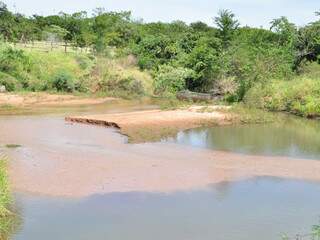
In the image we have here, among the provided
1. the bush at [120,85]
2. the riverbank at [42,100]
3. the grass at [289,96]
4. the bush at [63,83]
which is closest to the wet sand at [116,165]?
the riverbank at [42,100]

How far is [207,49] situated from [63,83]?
12.5 metres

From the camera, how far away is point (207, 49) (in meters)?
44.8

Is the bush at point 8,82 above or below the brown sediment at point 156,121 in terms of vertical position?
above

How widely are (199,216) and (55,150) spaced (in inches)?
355

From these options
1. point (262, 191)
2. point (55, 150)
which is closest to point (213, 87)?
point (55, 150)

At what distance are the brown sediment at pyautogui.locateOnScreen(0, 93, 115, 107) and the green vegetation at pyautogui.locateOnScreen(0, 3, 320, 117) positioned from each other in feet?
8.55

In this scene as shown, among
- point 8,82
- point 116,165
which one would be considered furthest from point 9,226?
point 8,82

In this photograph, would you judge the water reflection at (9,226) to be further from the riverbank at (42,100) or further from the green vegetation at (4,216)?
the riverbank at (42,100)

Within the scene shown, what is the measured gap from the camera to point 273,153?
21.5 metres

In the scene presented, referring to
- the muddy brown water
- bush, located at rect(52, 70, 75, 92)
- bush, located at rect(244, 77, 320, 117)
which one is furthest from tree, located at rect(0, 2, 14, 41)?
the muddy brown water

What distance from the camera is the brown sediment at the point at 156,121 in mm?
24047

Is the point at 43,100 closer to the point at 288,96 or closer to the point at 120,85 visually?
the point at 120,85

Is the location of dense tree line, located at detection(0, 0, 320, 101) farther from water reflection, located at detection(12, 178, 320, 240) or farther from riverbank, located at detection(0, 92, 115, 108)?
water reflection, located at detection(12, 178, 320, 240)

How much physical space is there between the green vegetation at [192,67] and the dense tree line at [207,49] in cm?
8
